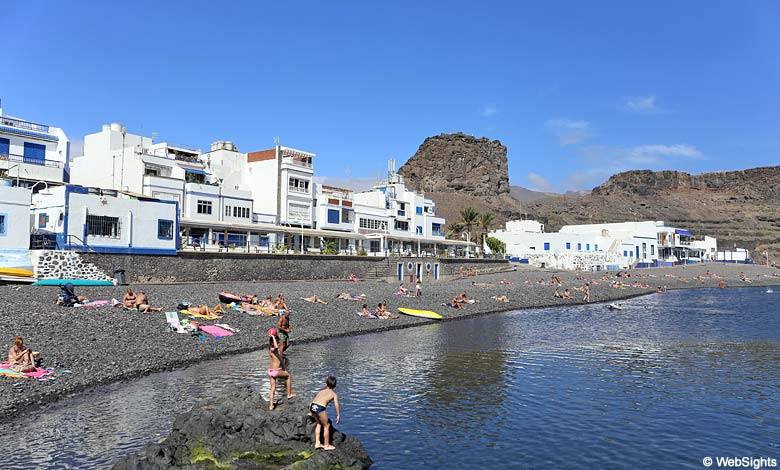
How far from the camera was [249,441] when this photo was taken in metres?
12.1

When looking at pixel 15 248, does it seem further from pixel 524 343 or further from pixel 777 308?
pixel 777 308

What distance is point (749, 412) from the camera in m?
16.7

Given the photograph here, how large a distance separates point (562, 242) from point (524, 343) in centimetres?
6894

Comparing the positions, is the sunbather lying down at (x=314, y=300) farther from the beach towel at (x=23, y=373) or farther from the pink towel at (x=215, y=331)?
the beach towel at (x=23, y=373)

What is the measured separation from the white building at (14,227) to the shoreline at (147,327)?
10.8 ft

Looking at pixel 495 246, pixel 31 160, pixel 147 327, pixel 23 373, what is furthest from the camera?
pixel 495 246

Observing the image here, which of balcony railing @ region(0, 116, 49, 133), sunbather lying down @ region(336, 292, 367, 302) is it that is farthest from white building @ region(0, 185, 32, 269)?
sunbather lying down @ region(336, 292, 367, 302)

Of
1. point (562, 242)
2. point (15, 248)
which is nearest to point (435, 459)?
point (15, 248)

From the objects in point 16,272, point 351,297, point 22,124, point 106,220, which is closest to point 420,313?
point 351,297

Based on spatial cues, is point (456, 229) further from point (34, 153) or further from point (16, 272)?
point (16, 272)

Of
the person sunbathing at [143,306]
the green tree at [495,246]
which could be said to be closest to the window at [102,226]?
the person sunbathing at [143,306]

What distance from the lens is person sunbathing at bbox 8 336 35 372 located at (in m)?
17.6

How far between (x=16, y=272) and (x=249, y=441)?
2776 centimetres

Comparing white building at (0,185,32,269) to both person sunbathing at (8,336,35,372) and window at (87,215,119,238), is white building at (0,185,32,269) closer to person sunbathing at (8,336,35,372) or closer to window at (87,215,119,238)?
window at (87,215,119,238)
